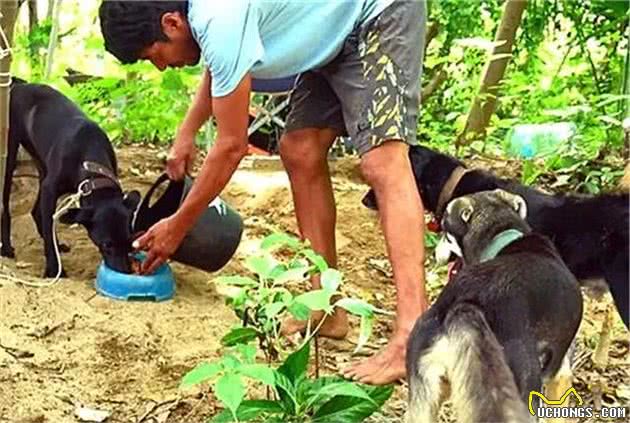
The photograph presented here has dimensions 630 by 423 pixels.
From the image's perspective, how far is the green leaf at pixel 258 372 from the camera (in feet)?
7.84

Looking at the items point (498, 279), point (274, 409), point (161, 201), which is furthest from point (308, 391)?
point (161, 201)

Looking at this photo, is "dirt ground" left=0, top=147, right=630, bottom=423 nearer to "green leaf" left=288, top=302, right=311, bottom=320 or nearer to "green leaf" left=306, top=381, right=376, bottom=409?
"green leaf" left=306, top=381, right=376, bottom=409

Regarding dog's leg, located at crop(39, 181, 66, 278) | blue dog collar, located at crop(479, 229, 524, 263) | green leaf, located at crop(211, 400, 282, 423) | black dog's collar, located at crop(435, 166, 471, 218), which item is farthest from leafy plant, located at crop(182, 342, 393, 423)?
dog's leg, located at crop(39, 181, 66, 278)

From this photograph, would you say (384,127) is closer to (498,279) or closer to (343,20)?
(343,20)

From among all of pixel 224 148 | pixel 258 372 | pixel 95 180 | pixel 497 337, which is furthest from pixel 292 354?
pixel 95 180

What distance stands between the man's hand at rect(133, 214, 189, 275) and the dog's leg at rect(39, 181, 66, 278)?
32.8 inches

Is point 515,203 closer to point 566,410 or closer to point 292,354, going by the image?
point 566,410

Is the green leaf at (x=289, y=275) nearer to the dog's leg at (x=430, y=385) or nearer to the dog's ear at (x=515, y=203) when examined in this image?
the dog's leg at (x=430, y=385)

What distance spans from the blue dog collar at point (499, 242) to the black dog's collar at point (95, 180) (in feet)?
7.00

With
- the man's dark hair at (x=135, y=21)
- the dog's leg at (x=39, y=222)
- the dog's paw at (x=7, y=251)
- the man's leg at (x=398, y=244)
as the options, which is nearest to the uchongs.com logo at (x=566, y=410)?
the man's leg at (x=398, y=244)

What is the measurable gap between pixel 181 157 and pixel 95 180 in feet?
3.13

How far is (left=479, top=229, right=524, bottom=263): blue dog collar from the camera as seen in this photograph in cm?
318

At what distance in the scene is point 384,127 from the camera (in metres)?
3.38

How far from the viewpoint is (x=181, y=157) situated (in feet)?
13.1
